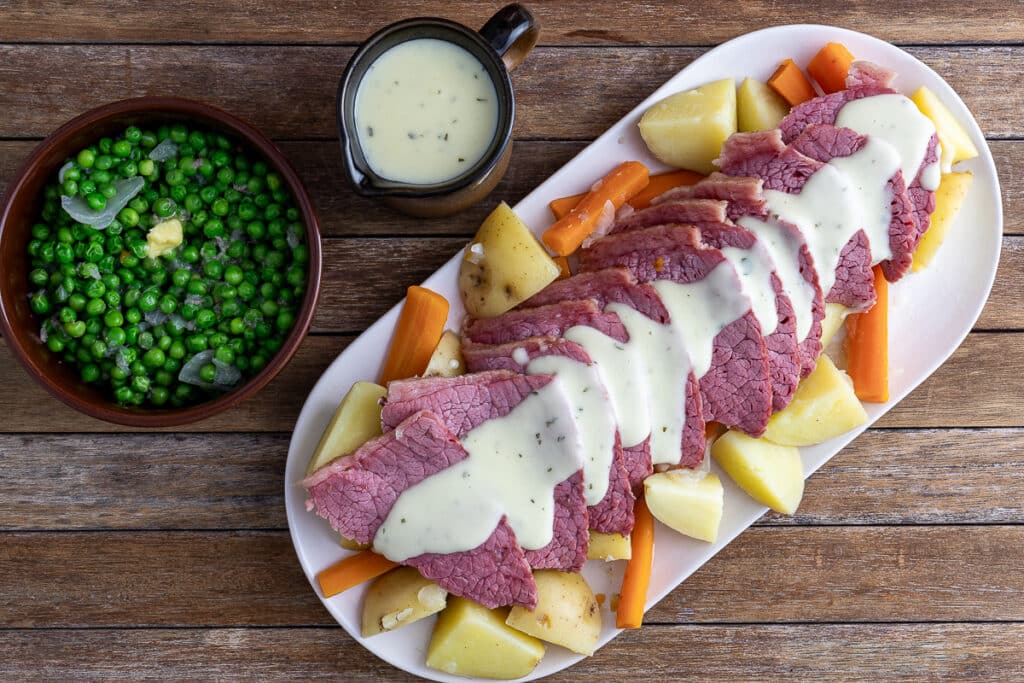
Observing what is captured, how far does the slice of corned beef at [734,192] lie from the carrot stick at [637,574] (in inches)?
40.7

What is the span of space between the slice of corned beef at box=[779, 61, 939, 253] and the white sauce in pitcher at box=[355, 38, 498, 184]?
1.04 m

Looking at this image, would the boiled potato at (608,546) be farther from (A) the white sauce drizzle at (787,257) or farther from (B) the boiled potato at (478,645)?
(A) the white sauce drizzle at (787,257)

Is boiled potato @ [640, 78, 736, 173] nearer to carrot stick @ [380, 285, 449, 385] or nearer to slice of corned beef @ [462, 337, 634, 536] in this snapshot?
slice of corned beef @ [462, 337, 634, 536]

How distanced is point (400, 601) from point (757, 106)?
83.3 inches

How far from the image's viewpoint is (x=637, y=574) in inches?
111

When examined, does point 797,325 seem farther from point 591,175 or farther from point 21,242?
point 21,242

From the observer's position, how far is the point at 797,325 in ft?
8.92

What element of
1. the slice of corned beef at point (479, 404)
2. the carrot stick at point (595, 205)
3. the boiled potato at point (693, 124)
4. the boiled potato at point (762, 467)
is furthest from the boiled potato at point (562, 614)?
the boiled potato at point (693, 124)

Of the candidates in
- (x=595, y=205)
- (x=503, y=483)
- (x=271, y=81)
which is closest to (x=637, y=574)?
(x=503, y=483)

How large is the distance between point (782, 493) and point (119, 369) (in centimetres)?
230

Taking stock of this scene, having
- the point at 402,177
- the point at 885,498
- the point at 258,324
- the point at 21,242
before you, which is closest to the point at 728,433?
the point at 885,498

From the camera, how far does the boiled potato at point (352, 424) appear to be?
2.69 meters

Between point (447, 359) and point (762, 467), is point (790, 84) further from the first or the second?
point (447, 359)

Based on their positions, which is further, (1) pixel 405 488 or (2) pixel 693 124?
(2) pixel 693 124
